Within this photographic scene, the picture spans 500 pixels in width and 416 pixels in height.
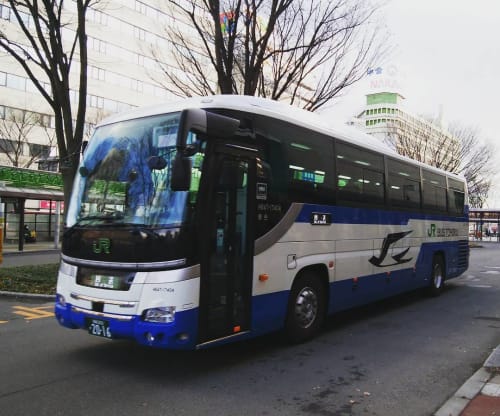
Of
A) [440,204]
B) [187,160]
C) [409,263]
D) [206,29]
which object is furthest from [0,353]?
[206,29]

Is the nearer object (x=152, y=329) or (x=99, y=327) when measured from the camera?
(x=152, y=329)

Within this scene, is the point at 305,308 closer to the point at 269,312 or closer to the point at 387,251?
the point at 269,312

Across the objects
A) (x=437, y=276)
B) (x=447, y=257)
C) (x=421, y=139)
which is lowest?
(x=437, y=276)

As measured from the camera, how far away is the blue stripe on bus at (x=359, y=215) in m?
7.06

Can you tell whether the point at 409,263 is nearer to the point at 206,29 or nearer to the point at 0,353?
the point at 0,353

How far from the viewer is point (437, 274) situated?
12.4m

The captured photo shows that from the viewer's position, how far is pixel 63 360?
5969mm

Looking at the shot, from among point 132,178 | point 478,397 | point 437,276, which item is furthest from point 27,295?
point 437,276

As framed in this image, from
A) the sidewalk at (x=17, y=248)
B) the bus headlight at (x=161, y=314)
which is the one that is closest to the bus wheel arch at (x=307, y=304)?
the bus headlight at (x=161, y=314)

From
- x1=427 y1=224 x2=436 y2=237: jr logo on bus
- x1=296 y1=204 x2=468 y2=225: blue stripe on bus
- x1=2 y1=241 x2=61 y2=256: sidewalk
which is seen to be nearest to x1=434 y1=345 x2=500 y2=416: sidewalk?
x1=296 y1=204 x2=468 y2=225: blue stripe on bus

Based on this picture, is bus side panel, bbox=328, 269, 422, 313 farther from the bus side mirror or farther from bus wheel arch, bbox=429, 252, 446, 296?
the bus side mirror

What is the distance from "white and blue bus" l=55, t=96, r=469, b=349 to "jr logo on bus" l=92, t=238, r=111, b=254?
11 mm

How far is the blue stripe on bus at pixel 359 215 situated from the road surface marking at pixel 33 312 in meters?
5.10

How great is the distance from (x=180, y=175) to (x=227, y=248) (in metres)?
1.21
